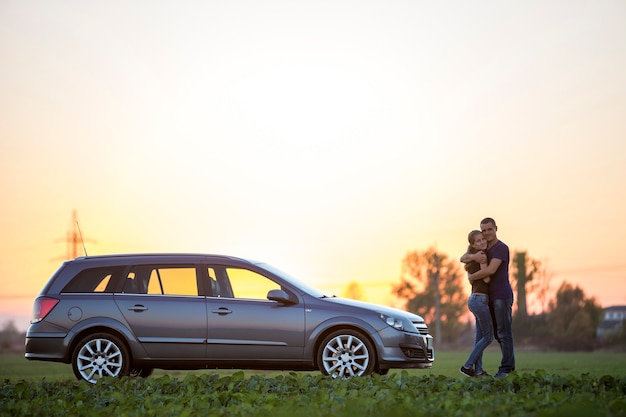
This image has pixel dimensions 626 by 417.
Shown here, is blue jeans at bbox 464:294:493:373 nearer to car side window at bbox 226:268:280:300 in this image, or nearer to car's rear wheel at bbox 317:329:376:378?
car's rear wheel at bbox 317:329:376:378

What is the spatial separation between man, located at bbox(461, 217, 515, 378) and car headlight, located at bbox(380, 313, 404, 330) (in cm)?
125

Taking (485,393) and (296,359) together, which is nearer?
(485,393)

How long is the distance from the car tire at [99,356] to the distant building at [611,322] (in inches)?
1394

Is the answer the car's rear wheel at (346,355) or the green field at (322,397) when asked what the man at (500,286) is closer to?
the green field at (322,397)

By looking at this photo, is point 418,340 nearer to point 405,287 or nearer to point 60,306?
point 60,306

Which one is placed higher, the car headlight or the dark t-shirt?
the dark t-shirt

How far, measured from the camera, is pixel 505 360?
1318 centimetres

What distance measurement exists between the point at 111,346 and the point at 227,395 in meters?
3.17

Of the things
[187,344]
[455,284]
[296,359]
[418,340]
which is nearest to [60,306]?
[187,344]

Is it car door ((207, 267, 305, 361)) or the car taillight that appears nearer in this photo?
car door ((207, 267, 305, 361))

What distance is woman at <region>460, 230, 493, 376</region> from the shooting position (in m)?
13.2

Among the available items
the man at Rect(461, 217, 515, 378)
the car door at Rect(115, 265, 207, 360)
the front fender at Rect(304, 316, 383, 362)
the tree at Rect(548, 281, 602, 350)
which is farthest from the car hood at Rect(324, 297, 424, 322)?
the tree at Rect(548, 281, 602, 350)

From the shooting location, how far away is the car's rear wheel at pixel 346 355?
13.0 metres

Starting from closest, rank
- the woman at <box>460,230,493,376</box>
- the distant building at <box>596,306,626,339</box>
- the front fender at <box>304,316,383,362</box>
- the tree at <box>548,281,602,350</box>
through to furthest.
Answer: the front fender at <box>304,316,383,362</box> → the woman at <box>460,230,493,376</box> → the distant building at <box>596,306,626,339</box> → the tree at <box>548,281,602,350</box>
